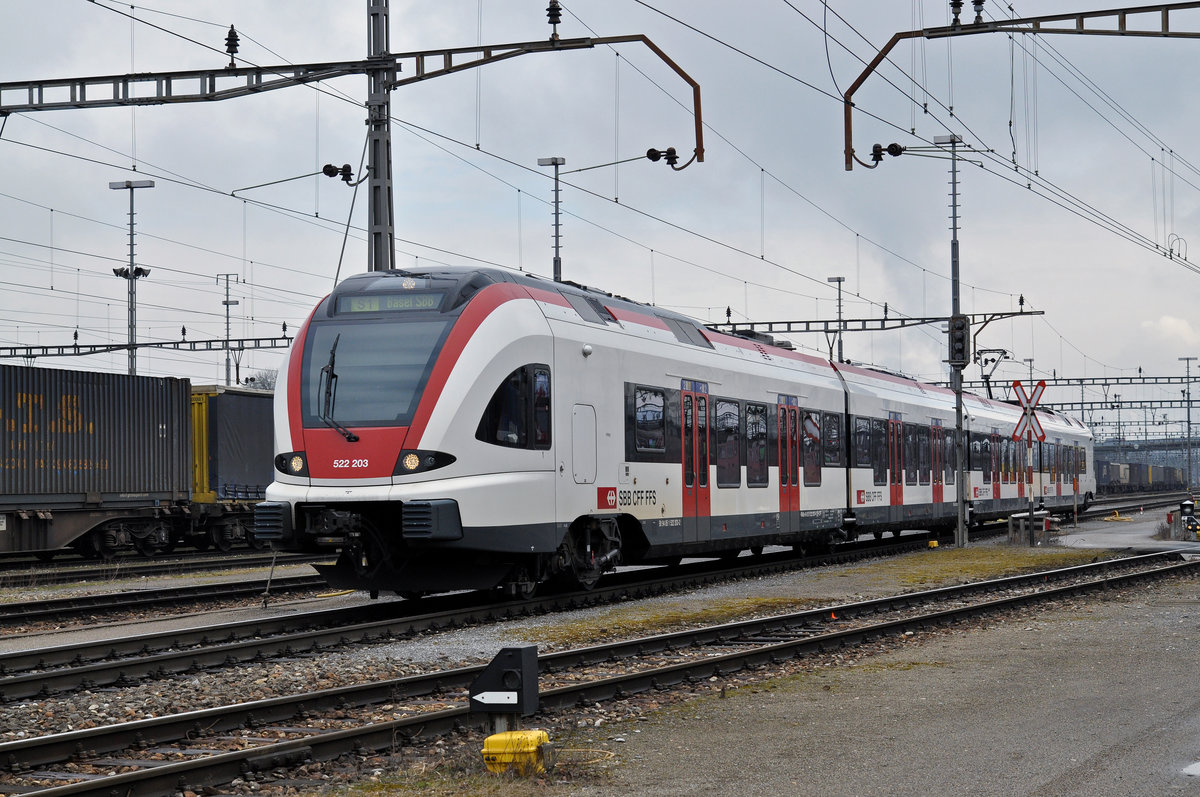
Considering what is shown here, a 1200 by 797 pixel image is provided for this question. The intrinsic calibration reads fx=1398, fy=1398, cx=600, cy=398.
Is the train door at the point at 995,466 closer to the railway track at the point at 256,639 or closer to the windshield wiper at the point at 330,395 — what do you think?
the railway track at the point at 256,639

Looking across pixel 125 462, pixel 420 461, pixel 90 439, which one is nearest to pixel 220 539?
pixel 125 462

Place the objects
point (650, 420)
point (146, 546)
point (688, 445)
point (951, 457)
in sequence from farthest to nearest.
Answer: point (951, 457)
point (146, 546)
point (688, 445)
point (650, 420)

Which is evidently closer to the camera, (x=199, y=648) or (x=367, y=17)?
(x=199, y=648)

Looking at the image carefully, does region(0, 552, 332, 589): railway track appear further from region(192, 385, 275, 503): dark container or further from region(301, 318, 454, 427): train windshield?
region(301, 318, 454, 427): train windshield

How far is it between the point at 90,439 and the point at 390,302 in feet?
46.7

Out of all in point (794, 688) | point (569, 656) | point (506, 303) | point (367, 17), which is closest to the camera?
point (794, 688)

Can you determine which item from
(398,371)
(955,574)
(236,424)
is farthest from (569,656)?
(236,424)

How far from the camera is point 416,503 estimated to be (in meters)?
14.1

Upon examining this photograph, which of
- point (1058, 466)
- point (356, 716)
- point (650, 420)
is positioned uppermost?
point (650, 420)

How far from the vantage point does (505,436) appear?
49.0 ft

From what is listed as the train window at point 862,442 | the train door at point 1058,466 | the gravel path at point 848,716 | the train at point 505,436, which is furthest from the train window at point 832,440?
the train door at point 1058,466

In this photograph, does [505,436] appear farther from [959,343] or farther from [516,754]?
[959,343]

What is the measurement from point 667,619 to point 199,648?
16.9 ft

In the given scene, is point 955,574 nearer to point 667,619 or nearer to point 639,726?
point 667,619
